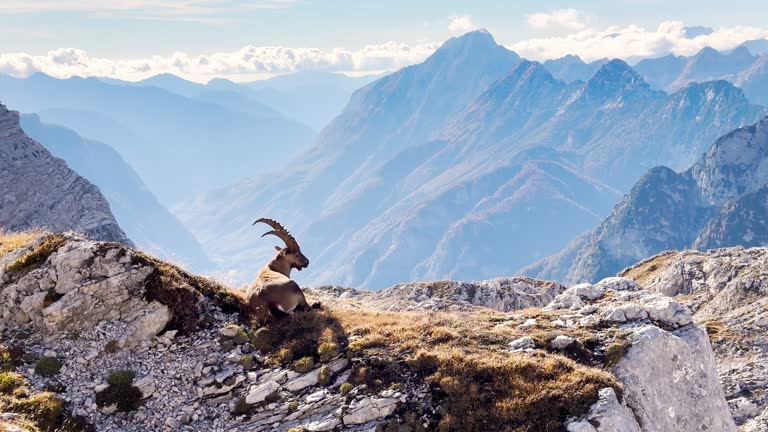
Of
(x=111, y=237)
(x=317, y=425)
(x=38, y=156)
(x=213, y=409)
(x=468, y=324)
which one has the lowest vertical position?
(x=317, y=425)

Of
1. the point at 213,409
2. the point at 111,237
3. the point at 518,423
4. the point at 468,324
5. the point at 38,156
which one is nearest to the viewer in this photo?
the point at 518,423

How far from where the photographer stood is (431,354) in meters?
17.7

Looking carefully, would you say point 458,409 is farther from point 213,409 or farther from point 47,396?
point 47,396

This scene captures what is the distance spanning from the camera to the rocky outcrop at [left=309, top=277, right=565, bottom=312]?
44438mm

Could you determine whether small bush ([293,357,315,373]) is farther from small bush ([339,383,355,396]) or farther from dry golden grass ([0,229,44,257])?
dry golden grass ([0,229,44,257])

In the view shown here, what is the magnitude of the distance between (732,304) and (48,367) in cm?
4162

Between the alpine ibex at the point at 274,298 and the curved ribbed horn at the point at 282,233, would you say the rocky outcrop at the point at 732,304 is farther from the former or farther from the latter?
the curved ribbed horn at the point at 282,233

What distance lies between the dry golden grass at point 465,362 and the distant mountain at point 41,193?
109240 mm

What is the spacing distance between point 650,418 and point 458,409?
19.6 feet

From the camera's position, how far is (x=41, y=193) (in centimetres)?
12925

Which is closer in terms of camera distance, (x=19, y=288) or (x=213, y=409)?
(x=213, y=409)

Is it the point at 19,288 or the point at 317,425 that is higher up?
the point at 19,288

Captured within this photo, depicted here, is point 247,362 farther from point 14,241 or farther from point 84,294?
point 14,241

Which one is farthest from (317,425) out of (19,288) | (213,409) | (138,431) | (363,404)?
(19,288)
